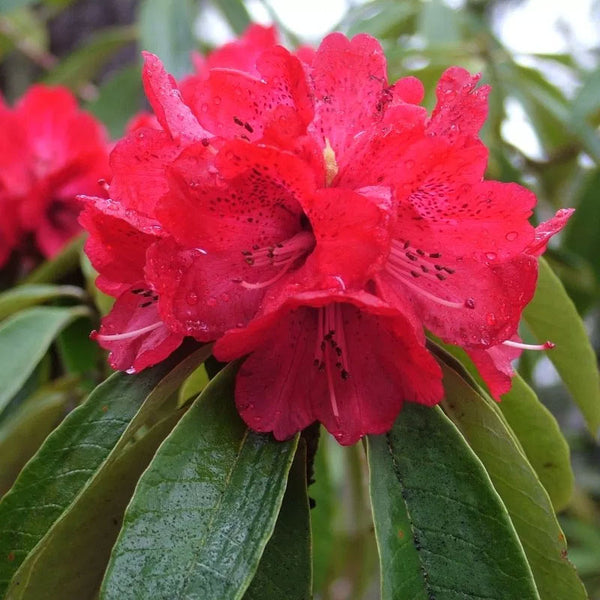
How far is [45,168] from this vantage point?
1488 mm

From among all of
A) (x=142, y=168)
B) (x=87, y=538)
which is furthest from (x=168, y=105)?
(x=87, y=538)

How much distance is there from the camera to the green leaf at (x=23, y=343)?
950mm

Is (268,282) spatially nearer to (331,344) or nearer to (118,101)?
(331,344)

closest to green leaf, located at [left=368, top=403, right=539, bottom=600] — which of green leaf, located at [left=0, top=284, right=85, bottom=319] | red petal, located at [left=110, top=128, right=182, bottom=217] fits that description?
red petal, located at [left=110, top=128, right=182, bottom=217]

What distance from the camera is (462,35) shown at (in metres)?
1.77

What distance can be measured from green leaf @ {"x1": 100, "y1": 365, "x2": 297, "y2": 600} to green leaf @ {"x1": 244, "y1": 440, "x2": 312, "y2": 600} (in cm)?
6

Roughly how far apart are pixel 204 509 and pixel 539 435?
0.38m

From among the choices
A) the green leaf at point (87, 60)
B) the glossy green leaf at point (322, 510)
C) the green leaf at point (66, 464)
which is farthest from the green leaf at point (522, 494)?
the green leaf at point (87, 60)

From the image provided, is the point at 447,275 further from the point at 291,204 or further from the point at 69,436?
the point at 69,436

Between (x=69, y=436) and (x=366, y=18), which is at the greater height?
(x=69, y=436)

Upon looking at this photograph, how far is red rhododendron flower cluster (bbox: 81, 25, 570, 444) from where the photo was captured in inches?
23.9

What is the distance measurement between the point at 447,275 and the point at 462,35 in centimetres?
126

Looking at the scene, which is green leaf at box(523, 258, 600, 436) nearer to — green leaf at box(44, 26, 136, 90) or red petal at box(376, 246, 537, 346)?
red petal at box(376, 246, 537, 346)

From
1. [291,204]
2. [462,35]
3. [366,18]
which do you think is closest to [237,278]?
[291,204]
